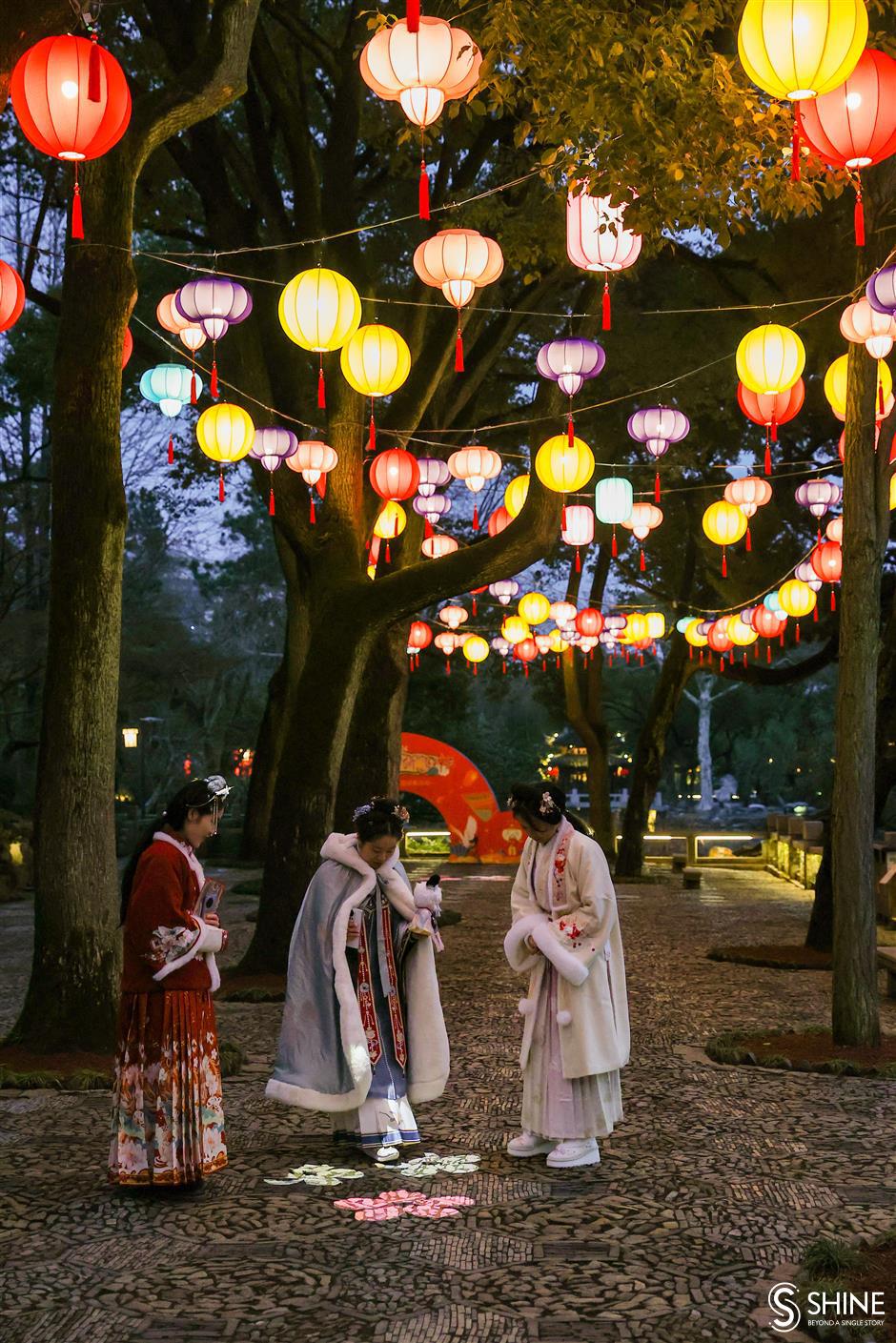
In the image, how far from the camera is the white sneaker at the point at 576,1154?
6488mm

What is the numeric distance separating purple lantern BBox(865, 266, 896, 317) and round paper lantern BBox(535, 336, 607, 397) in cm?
344

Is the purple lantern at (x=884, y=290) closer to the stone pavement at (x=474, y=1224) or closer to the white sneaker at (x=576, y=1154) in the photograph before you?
the stone pavement at (x=474, y=1224)

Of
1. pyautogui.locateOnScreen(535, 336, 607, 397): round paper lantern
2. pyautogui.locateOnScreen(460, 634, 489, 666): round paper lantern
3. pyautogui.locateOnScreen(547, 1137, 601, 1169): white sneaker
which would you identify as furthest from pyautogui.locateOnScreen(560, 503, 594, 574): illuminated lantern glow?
pyautogui.locateOnScreen(547, 1137, 601, 1169): white sneaker

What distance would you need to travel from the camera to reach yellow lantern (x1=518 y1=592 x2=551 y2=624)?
2345 cm

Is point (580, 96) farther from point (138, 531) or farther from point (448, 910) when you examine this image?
point (138, 531)

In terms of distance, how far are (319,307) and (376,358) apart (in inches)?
57.4

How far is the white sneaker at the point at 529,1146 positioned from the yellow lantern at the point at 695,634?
1661cm

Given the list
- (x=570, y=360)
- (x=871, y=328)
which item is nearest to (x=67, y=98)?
(x=871, y=328)

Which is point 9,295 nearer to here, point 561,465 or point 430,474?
point 561,465

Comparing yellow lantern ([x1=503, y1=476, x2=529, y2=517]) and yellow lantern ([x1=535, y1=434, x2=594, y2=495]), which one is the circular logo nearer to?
yellow lantern ([x1=535, y1=434, x2=594, y2=495])

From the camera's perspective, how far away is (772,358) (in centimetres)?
1062

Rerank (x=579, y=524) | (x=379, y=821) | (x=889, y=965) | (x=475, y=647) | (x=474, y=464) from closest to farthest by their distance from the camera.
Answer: (x=379, y=821) → (x=889, y=965) → (x=474, y=464) → (x=579, y=524) → (x=475, y=647)

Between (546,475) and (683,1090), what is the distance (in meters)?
6.32

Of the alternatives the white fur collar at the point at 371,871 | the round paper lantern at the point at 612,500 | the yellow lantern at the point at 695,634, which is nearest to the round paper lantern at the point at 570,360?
the round paper lantern at the point at 612,500
